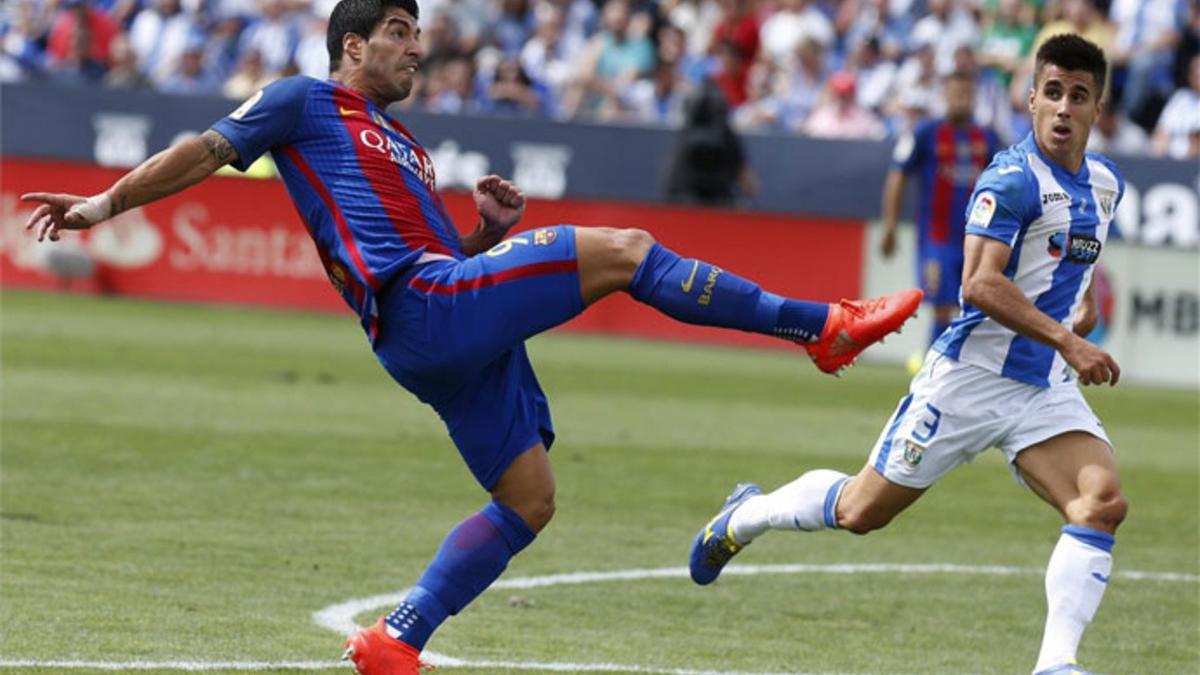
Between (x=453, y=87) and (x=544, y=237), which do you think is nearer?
(x=544, y=237)

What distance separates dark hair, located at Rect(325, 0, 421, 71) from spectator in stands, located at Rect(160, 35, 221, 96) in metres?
19.8

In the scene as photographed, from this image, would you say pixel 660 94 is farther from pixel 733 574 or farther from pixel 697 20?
pixel 733 574

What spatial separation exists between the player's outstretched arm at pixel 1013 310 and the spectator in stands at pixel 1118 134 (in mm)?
16660

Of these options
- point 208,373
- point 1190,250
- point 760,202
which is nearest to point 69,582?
point 208,373

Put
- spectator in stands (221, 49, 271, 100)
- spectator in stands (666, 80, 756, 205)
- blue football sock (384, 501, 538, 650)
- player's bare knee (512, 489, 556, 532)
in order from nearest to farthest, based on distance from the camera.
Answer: blue football sock (384, 501, 538, 650), player's bare knee (512, 489, 556, 532), spectator in stands (666, 80, 756, 205), spectator in stands (221, 49, 271, 100)

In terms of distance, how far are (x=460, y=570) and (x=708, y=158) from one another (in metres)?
16.8

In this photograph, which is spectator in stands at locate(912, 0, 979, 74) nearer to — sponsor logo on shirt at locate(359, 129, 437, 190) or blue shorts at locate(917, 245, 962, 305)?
blue shorts at locate(917, 245, 962, 305)

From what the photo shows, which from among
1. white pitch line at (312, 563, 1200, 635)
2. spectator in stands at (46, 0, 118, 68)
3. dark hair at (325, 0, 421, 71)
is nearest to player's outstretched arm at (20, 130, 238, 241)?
dark hair at (325, 0, 421, 71)

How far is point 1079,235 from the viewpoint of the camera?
23.5 ft

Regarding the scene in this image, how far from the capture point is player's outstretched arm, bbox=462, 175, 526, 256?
720cm

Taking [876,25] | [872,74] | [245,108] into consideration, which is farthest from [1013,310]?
[876,25]

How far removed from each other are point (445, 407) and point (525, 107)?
63.0 feet

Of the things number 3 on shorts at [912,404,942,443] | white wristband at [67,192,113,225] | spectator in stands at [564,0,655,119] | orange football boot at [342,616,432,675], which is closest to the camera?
white wristband at [67,192,113,225]

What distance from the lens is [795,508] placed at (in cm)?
779
